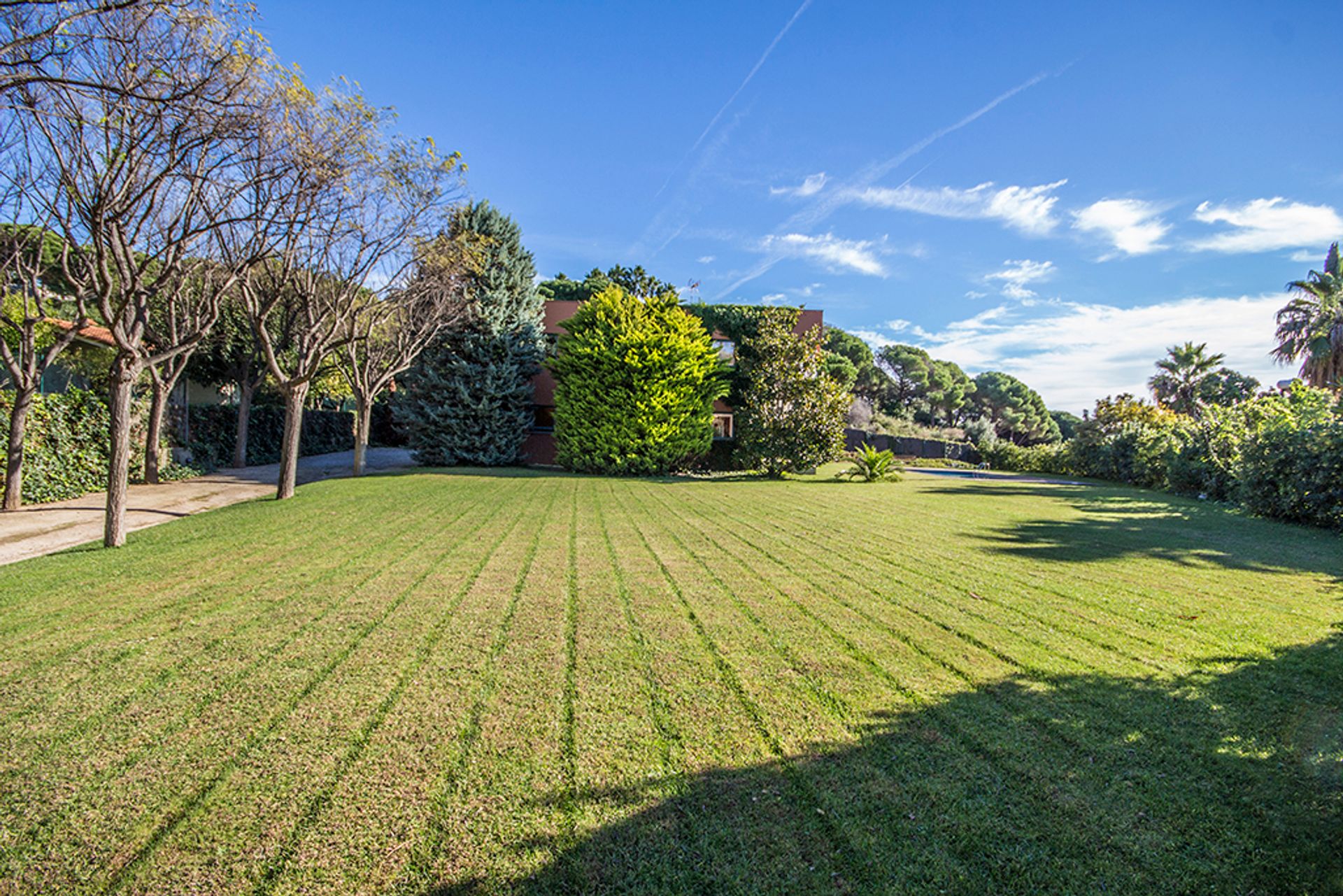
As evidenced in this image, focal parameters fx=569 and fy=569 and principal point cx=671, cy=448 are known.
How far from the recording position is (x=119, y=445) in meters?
6.74

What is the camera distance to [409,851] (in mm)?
1956

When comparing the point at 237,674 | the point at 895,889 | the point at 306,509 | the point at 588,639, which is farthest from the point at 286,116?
the point at 895,889

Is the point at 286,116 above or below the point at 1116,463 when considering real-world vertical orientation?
above

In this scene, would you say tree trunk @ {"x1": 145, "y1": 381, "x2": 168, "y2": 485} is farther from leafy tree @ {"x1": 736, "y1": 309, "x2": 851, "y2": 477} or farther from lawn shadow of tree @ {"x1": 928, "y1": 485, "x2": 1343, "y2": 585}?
lawn shadow of tree @ {"x1": 928, "y1": 485, "x2": 1343, "y2": 585}

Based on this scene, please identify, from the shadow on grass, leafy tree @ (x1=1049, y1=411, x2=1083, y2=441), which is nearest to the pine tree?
the shadow on grass

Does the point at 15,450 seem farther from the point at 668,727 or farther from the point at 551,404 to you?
the point at 551,404

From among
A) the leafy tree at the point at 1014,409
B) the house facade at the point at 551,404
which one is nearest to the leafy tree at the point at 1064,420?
the leafy tree at the point at 1014,409

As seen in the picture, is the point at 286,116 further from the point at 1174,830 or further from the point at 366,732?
the point at 1174,830

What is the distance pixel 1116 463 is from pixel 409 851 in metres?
22.8

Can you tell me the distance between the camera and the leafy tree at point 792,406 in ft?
56.2

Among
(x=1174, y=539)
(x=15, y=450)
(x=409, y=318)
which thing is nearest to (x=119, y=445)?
(x=15, y=450)

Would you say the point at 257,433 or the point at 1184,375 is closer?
the point at 257,433

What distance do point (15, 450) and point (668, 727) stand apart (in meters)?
13.0

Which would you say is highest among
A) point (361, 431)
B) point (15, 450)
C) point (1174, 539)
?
point (361, 431)
